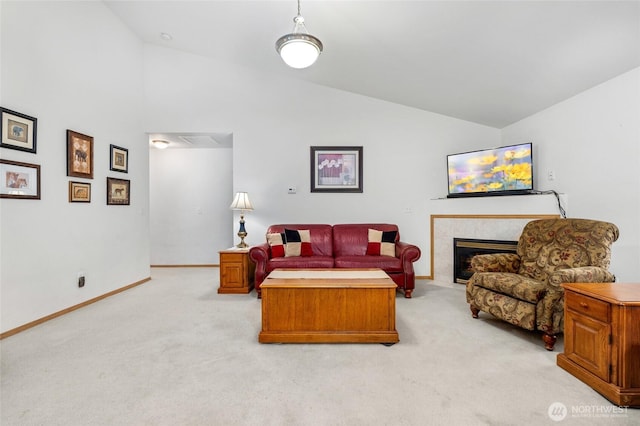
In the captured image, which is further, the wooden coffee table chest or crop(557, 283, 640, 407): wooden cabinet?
the wooden coffee table chest

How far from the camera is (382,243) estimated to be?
157 inches

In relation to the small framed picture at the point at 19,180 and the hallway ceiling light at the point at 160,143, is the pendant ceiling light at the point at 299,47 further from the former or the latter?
the hallway ceiling light at the point at 160,143

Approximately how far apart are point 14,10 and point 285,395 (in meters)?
3.96

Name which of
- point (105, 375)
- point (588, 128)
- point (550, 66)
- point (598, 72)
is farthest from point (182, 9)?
point (588, 128)

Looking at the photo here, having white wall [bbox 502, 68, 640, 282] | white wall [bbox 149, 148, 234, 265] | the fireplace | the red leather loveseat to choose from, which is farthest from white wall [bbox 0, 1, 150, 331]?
white wall [bbox 502, 68, 640, 282]

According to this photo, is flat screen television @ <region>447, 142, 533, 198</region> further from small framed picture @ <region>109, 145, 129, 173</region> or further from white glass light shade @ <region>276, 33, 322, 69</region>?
small framed picture @ <region>109, 145, 129, 173</region>

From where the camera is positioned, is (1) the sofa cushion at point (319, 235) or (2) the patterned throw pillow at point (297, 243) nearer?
(2) the patterned throw pillow at point (297, 243)

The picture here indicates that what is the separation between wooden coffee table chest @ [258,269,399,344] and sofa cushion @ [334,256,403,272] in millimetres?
1277

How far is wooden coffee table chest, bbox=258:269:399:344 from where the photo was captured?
7.49 ft

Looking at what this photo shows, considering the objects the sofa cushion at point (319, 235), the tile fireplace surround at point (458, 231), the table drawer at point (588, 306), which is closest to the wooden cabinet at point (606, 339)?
the table drawer at point (588, 306)

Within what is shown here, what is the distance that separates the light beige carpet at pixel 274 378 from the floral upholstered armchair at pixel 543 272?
224 mm

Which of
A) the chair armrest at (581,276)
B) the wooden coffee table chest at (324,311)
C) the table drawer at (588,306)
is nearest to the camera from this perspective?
the table drawer at (588,306)

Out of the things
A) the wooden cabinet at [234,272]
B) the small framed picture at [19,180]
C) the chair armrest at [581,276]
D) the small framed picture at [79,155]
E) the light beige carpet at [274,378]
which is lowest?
the light beige carpet at [274,378]

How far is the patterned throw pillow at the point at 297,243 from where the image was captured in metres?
3.92
